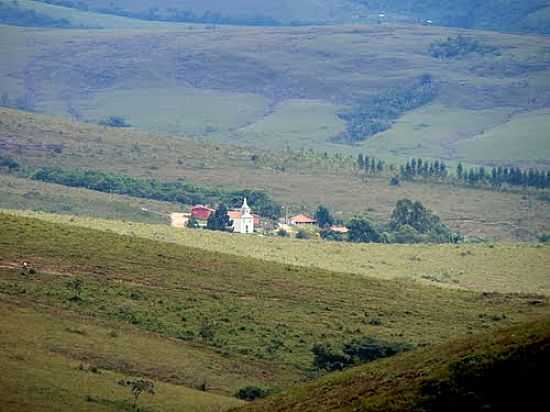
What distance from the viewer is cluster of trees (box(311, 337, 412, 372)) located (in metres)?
46.4

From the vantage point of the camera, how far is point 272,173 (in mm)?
152375

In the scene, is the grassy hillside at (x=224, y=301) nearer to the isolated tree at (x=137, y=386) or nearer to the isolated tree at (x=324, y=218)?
the isolated tree at (x=137, y=386)

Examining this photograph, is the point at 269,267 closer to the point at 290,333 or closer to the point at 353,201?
the point at 290,333

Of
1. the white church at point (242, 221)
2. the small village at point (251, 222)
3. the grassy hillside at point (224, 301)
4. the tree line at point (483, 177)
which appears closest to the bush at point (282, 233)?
the small village at point (251, 222)

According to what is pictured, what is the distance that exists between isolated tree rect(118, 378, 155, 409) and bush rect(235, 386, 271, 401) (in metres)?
2.42

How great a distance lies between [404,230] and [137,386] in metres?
77.8

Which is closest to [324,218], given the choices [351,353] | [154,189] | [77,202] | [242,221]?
[242,221]

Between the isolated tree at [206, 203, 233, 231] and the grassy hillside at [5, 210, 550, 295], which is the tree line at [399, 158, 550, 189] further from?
the grassy hillside at [5, 210, 550, 295]

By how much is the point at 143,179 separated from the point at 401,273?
63.7 meters

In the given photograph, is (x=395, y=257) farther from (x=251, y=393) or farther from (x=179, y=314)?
(x=251, y=393)


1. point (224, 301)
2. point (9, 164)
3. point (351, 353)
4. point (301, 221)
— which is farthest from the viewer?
point (9, 164)

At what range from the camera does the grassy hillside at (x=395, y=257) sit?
77375mm

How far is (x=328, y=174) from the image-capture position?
155 m

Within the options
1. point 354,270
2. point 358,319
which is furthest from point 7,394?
point 354,270
